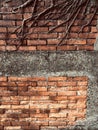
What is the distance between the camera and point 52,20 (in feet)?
10.3

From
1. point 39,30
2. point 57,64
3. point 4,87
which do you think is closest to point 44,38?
point 39,30

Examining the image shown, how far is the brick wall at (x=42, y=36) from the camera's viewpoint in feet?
10.2

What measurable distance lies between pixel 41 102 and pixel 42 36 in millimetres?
972

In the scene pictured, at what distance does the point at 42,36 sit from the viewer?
10.5ft

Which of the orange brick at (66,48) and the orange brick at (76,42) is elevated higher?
the orange brick at (76,42)

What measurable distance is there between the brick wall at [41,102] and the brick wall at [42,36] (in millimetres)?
456

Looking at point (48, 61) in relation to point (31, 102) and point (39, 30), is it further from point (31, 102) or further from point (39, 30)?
point (31, 102)

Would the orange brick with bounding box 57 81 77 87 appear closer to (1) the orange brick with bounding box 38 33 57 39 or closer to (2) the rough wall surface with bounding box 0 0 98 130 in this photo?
(2) the rough wall surface with bounding box 0 0 98 130

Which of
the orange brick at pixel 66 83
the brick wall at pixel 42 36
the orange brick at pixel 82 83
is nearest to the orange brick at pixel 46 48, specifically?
the brick wall at pixel 42 36

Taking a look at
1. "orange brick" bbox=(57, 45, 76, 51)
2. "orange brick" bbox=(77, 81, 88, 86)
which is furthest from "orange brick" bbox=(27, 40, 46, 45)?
"orange brick" bbox=(77, 81, 88, 86)

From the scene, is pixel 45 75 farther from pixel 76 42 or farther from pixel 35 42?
pixel 76 42

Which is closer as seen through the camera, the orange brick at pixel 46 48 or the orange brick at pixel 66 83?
the orange brick at pixel 46 48

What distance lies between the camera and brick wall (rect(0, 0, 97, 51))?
10.2ft

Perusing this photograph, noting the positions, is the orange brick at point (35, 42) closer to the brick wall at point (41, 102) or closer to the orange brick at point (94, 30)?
the brick wall at point (41, 102)
